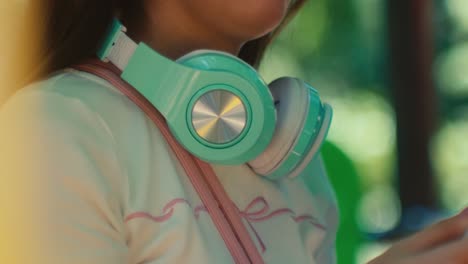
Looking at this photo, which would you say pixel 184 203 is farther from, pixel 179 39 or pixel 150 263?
pixel 179 39

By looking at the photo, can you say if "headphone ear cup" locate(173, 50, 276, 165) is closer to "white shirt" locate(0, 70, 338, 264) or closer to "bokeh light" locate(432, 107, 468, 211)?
"white shirt" locate(0, 70, 338, 264)

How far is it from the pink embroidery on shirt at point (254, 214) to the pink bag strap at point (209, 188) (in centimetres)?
2

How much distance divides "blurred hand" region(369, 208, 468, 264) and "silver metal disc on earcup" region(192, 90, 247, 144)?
204mm

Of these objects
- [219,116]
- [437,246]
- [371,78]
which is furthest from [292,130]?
[371,78]

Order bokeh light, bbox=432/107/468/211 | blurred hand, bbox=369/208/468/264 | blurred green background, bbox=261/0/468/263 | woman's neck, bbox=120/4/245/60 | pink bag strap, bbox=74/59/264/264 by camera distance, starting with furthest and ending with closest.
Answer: blurred green background, bbox=261/0/468/263 < bokeh light, bbox=432/107/468/211 < woman's neck, bbox=120/4/245/60 < pink bag strap, bbox=74/59/264/264 < blurred hand, bbox=369/208/468/264

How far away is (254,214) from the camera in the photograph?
105cm

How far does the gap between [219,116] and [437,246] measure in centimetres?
26

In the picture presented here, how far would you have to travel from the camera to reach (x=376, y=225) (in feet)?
12.6

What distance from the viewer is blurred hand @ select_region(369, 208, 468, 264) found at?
2.81 ft

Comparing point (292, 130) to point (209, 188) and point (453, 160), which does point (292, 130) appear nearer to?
point (209, 188)

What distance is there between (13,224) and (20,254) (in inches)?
1.2

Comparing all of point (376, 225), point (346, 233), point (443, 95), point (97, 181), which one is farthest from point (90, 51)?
point (443, 95)

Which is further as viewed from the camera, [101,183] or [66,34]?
[66,34]

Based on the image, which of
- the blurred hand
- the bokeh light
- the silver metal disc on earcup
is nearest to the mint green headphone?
the silver metal disc on earcup
